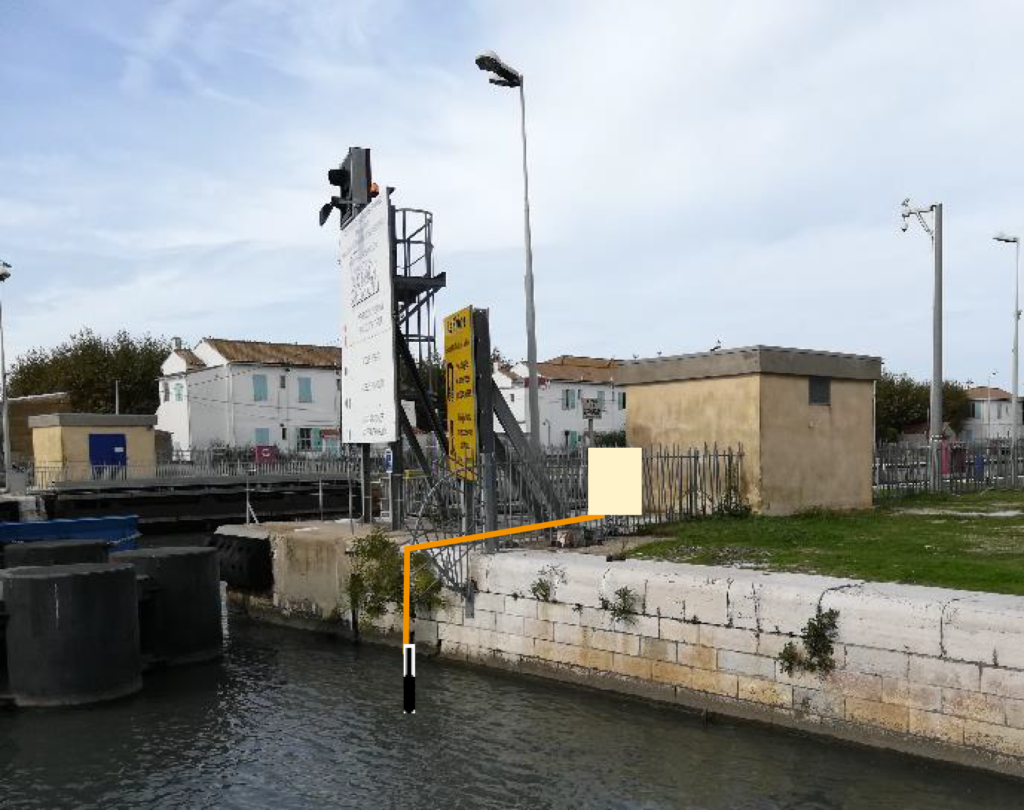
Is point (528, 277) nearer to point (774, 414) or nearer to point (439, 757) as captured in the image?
point (774, 414)

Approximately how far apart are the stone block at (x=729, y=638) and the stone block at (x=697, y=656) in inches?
3.3

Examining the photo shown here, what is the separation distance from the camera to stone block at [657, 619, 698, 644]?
10.1 meters

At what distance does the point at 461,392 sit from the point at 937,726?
7.84 metres

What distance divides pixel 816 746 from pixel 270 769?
5.23m

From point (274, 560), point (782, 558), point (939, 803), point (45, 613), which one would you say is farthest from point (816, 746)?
point (274, 560)

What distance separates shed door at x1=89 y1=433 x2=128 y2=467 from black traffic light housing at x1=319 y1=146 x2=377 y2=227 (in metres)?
20.9

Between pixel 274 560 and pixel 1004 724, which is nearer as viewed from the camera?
pixel 1004 724

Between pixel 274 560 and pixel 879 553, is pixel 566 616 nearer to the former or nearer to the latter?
pixel 879 553

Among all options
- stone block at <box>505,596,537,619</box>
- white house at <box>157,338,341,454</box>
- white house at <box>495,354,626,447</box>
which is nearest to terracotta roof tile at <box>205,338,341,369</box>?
white house at <box>157,338,341,454</box>

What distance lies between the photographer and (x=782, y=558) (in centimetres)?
1152

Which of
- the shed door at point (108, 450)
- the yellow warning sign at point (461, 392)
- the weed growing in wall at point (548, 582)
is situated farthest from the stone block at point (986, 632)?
the shed door at point (108, 450)

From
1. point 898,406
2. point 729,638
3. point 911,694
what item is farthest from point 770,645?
point 898,406

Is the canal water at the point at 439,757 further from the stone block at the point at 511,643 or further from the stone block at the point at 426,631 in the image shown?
the stone block at the point at 426,631

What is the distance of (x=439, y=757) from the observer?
9.41m
